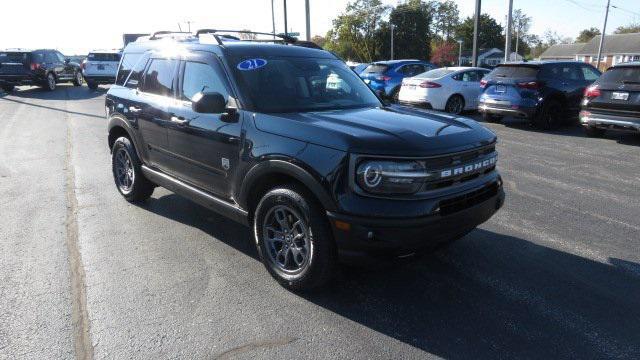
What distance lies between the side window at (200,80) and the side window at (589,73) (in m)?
10.8

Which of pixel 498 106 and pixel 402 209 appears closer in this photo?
pixel 402 209

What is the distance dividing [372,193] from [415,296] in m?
1.02

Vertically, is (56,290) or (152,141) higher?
(152,141)

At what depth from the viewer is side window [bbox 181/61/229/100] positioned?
4.16 meters

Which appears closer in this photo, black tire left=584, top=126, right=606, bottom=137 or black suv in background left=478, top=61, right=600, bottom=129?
black tire left=584, top=126, right=606, bottom=137

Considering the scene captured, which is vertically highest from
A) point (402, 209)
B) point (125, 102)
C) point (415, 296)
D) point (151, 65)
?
point (151, 65)

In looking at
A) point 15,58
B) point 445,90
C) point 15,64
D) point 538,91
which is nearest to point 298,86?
point 538,91

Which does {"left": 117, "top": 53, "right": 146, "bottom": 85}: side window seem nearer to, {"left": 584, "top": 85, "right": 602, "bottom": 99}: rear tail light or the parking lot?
the parking lot

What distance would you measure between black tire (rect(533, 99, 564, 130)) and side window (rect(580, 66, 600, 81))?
1385 mm

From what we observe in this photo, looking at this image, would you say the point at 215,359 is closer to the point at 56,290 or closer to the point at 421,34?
the point at 56,290

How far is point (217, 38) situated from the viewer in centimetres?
443

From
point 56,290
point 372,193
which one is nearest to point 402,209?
point 372,193

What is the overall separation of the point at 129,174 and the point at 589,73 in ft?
36.8

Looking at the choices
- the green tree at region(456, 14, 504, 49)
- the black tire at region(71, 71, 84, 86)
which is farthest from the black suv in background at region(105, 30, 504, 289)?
the green tree at region(456, 14, 504, 49)
